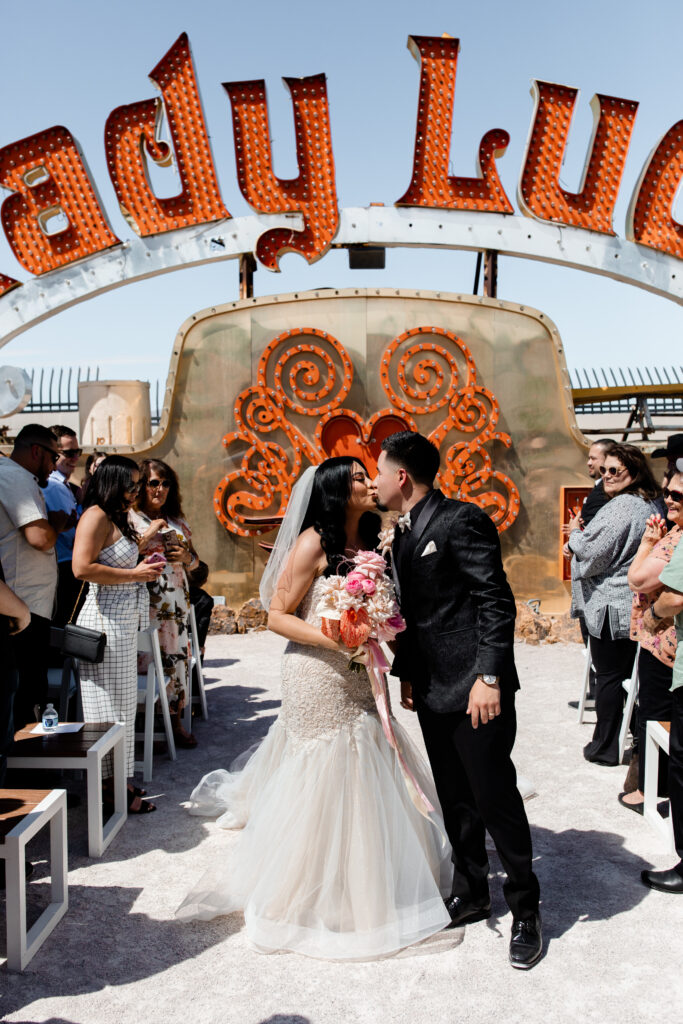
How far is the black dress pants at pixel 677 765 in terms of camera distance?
357 centimetres

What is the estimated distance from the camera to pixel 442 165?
10727 mm

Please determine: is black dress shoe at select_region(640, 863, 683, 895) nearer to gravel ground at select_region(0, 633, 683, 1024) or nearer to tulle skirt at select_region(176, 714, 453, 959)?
gravel ground at select_region(0, 633, 683, 1024)

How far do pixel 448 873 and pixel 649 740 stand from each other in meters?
1.55

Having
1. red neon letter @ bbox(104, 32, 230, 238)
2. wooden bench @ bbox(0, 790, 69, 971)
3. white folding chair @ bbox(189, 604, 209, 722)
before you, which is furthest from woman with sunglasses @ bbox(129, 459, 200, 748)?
red neon letter @ bbox(104, 32, 230, 238)

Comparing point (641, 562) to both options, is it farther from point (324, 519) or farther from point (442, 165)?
point (442, 165)

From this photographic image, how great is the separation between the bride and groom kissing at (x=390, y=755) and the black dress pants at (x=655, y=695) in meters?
1.59

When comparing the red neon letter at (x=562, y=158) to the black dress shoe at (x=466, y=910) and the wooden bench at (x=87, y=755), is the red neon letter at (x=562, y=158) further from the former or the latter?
the black dress shoe at (x=466, y=910)

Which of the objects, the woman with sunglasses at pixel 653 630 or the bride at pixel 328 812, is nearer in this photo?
the bride at pixel 328 812

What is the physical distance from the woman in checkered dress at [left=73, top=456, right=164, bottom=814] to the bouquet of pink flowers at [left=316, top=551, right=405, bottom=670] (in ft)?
5.80

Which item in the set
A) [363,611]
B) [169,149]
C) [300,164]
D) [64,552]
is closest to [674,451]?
[363,611]

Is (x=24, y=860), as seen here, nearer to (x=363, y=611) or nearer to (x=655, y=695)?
(x=363, y=611)

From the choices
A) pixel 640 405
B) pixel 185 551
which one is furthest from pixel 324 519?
pixel 640 405

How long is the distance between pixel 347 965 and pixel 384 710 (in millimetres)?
970

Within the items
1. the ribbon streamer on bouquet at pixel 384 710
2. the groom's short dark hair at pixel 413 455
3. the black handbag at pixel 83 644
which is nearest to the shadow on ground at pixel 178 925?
the ribbon streamer on bouquet at pixel 384 710
